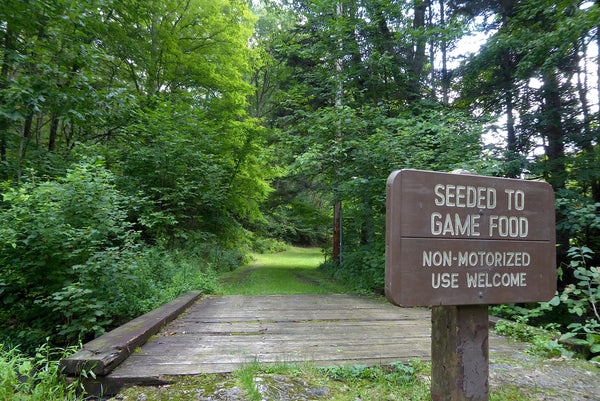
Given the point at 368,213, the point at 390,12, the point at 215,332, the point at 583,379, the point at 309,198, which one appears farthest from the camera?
the point at 309,198

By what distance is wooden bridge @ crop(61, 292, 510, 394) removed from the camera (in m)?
2.66

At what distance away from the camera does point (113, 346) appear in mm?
2863

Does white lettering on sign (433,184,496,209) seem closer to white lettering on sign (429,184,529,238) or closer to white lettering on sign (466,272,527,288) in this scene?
white lettering on sign (429,184,529,238)

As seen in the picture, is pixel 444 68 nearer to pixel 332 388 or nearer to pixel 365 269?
pixel 365 269

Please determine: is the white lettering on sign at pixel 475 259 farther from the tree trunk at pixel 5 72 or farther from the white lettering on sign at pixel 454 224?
the tree trunk at pixel 5 72

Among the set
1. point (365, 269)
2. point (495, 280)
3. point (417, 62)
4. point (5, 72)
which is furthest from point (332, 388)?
point (5, 72)

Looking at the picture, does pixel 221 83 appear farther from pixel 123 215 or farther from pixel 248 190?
pixel 123 215

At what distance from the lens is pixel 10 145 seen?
7.71m

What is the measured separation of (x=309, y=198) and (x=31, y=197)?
18.6m

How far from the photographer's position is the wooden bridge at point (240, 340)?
2.66 metres

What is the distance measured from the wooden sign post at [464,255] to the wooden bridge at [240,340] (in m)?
1.18

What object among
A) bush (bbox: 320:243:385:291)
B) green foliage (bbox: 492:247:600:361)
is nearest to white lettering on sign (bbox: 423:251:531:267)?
green foliage (bbox: 492:247:600:361)

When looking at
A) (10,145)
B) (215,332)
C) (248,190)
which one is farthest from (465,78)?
(10,145)

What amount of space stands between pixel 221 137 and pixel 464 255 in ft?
36.0
